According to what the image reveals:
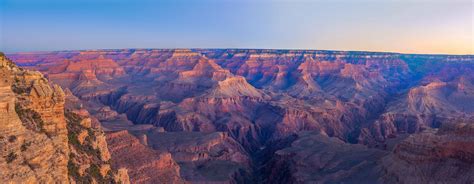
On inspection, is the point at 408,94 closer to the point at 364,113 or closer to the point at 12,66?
the point at 364,113

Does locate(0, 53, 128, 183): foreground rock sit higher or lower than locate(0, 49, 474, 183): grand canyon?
higher

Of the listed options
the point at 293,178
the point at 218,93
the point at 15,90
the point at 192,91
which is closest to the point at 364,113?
the point at 218,93

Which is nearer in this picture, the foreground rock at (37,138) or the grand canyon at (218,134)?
the foreground rock at (37,138)

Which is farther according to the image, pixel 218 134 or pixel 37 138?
pixel 218 134

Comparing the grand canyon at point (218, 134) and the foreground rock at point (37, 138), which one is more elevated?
the foreground rock at point (37, 138)

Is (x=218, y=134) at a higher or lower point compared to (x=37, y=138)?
lower

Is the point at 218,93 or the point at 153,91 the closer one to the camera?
the point at 218,93

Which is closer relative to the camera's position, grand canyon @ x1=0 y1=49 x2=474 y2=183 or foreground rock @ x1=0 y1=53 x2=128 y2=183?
foreground rock @ x1=0 y1=53 x2=128 y2=183

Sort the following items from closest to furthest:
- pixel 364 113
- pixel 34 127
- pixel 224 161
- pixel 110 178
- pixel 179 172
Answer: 1. pixel 34 127
2. pixel 110 178
3. pixel 179 172
4. pixel 224 161
5. pixel 364 113
